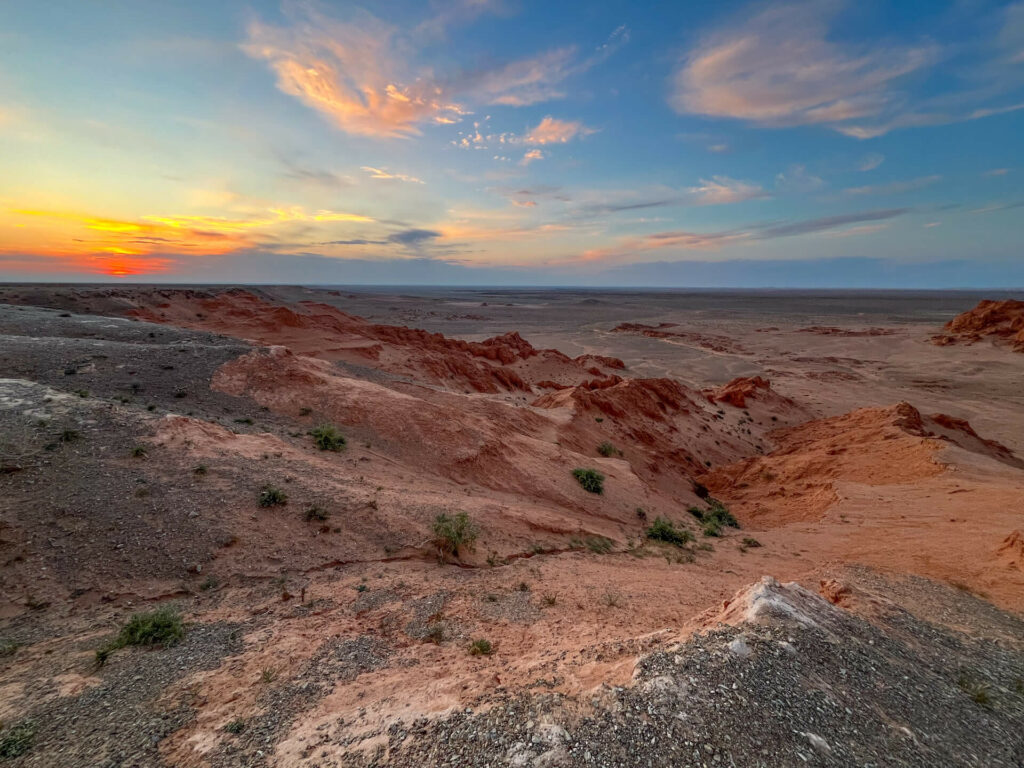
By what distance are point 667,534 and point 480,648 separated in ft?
24.5

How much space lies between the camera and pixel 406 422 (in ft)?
44.9

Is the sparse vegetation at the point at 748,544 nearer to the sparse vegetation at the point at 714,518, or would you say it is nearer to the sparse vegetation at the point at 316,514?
the sparse vegetation at the point at 714,518

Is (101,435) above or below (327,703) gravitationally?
above

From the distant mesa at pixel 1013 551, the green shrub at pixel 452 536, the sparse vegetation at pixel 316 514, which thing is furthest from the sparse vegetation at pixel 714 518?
the sparse vegetation at pixel 316 514

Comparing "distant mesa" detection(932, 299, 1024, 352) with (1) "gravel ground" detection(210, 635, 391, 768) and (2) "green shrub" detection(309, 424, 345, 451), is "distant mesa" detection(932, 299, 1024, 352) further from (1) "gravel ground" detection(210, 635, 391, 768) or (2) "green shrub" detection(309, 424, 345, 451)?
(1) "gravel ground" detection(210, 635, 391, 768)

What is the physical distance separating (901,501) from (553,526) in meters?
11.1

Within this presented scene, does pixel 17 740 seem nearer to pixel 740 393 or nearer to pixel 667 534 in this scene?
pixel 667 534

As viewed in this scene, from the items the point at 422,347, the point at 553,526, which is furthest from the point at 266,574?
the point at 422,347

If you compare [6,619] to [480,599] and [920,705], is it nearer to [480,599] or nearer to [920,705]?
[480,599]

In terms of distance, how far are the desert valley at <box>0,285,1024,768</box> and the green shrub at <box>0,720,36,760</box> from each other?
0.03 m

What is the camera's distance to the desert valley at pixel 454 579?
3939 millimetres

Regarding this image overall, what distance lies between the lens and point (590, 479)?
13.4 meters

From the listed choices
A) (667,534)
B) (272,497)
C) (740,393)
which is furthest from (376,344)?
(740,393)

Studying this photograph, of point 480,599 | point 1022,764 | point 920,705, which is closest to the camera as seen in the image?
point 1022,764
